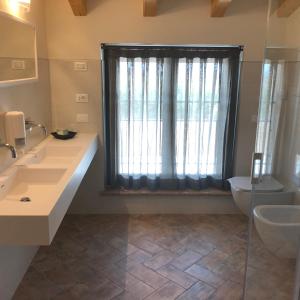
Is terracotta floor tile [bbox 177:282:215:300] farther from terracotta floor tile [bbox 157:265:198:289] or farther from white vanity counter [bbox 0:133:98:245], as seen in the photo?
white vanity counter [bbox 0:133:98:245]

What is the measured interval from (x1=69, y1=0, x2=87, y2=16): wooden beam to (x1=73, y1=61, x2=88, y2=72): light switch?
452 millimetres

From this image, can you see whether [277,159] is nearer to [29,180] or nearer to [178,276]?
[178,276]

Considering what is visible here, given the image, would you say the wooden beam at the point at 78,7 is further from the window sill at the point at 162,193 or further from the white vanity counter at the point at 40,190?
the window sill at the point at 162,193

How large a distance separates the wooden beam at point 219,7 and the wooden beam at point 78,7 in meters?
1.23

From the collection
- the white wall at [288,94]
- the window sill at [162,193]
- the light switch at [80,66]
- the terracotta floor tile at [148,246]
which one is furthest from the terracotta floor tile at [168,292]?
the light switch at [80,66]

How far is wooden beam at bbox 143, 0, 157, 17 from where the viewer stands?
3006 millimetres

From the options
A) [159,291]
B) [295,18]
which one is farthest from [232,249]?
[295,18]

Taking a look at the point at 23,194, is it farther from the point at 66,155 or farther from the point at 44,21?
the point at 44,21

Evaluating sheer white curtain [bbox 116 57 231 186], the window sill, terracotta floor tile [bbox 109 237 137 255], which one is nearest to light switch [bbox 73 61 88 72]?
sheer white curtain [bbox 116 57 231 186]

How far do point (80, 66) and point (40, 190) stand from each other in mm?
1681

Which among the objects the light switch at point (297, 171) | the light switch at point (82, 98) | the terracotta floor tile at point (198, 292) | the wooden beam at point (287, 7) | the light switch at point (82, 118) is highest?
the wooden beam at point (287, 7)

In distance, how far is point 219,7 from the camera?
310cm

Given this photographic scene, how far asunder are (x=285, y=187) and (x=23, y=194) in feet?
6.73

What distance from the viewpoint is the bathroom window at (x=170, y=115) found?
132 inches
